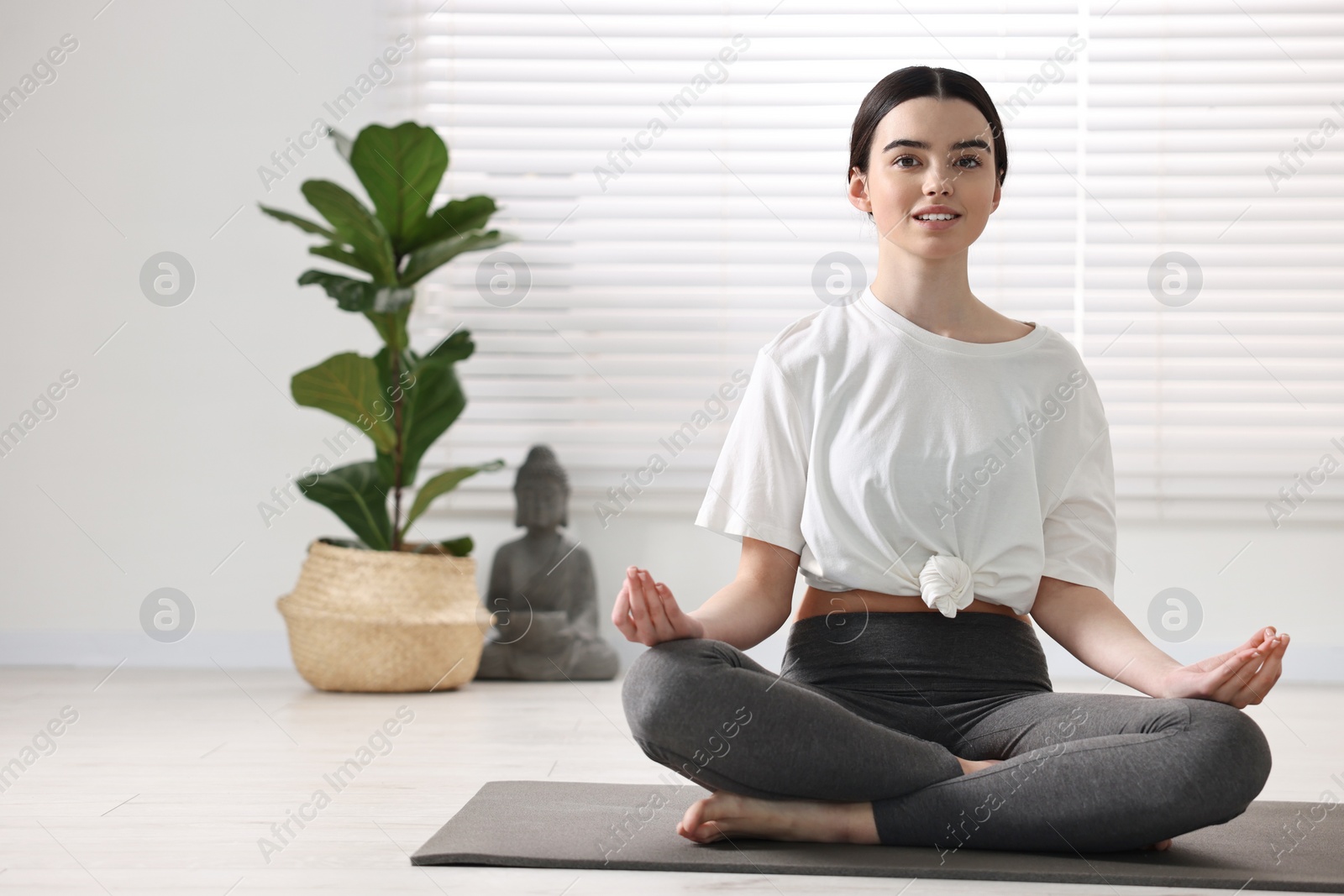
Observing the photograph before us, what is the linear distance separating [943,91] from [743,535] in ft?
1.76

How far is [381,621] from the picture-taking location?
2.35 m

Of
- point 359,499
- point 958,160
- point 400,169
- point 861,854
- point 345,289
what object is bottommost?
point 861,854

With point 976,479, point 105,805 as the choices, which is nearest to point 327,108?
point 105,805

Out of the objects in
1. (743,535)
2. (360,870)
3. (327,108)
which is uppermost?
(327,108)

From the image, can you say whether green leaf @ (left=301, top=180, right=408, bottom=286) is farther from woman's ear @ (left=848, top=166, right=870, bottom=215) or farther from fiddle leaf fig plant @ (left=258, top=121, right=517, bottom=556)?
woman's ear @ (left=848, top=166, right=870, bottom=215)

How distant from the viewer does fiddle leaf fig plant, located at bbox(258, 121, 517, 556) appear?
2.34m

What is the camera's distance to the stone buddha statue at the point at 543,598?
2.57 meters

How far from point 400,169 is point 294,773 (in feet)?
4.16

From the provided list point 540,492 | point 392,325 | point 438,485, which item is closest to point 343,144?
point 392,325

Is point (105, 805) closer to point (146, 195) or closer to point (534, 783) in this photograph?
point (534, 783)

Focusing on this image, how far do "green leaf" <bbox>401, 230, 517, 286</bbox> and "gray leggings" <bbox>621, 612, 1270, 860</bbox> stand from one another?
145 cm

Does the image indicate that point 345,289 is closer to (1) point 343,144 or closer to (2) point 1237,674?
(1) point 343,144

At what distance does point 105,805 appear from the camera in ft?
4.51

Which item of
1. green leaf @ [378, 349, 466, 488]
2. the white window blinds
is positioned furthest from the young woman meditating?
the white window blinds
